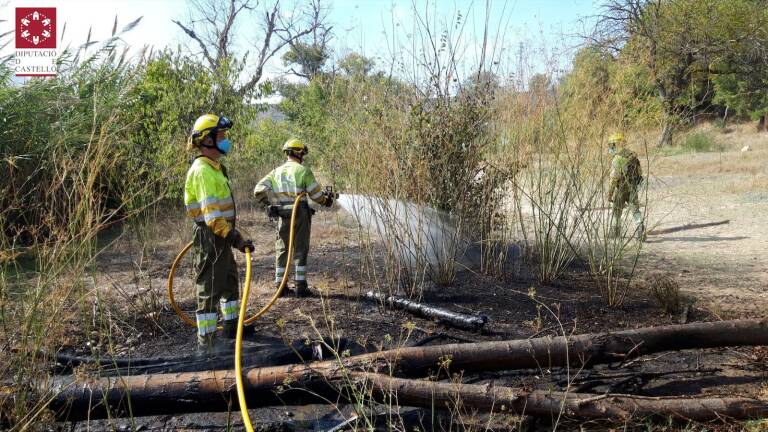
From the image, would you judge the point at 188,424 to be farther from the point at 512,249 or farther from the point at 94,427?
the point at 512,249

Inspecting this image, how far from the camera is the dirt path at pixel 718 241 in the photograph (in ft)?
17.0

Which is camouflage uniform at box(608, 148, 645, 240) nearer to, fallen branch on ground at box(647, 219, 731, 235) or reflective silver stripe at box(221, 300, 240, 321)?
reflective silver stripe at box(221, 300, 240, 321)

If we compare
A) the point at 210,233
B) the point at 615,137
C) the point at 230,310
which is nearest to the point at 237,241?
the point at 210,233

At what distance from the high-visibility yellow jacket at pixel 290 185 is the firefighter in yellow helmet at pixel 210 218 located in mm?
1350

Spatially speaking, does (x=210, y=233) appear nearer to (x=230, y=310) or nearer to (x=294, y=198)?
(x=230, y=310)

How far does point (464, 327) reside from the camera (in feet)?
14.1

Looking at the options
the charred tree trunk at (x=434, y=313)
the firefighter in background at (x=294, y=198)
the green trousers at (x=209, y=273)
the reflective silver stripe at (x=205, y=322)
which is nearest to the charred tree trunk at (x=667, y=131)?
the charred tree trunk at (x=434, y=313)

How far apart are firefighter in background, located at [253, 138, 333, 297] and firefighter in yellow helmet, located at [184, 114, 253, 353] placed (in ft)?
4.43

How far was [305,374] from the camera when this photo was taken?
3004 mm

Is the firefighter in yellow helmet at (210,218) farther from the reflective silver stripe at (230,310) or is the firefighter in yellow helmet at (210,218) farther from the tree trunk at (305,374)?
the tree trunk at (305,374)

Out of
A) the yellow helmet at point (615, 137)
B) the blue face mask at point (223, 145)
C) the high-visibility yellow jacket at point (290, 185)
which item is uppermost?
the yellow helmet at point (615, 137)

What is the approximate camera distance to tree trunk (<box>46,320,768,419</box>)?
295 cm

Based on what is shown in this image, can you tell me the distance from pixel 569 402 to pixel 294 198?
3.35 metres

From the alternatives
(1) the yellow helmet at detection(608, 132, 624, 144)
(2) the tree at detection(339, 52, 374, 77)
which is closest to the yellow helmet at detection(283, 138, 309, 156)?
(2) the tree at detection(339, 52, 374, 77)
